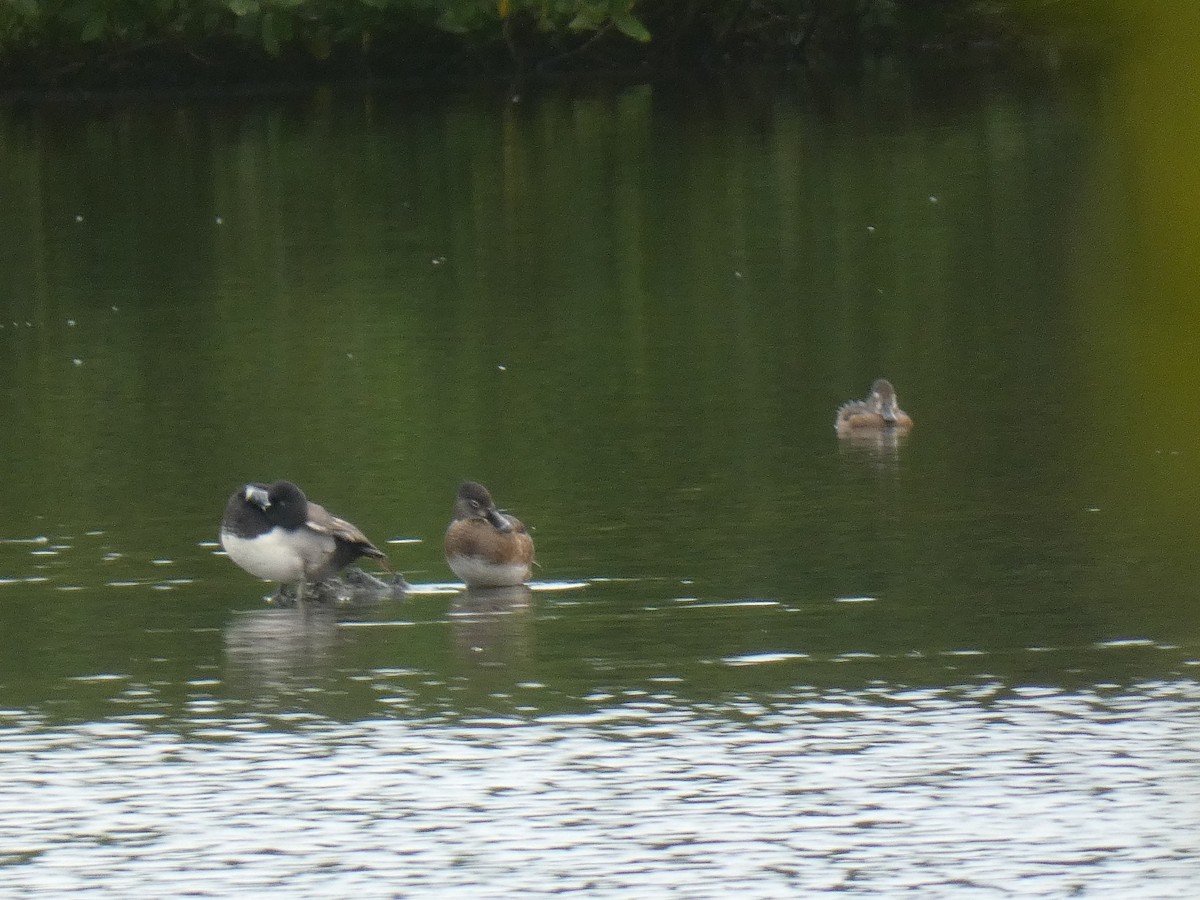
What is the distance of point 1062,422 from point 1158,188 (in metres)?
11.6

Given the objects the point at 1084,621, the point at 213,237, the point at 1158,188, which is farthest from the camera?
the point at 213,237

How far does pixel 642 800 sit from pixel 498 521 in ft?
9.72

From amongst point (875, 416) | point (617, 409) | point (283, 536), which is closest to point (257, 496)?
point (283, 536)

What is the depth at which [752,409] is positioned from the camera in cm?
1426

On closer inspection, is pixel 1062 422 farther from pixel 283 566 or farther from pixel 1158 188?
pixel 1158 188

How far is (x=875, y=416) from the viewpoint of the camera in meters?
13.1

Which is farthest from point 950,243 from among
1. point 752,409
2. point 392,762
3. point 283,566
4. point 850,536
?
point 392,762

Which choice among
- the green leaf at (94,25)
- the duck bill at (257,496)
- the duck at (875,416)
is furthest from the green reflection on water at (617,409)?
the green leaf at (94,25)

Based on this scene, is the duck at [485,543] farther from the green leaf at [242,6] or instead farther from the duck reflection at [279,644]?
the green leaf at [242,6]

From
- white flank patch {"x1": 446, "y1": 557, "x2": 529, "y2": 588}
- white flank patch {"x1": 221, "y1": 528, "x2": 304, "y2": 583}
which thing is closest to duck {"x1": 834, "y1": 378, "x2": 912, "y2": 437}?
white flank patch {"x1": 446, "y1": 557, "x2": 529, "y2": 588}

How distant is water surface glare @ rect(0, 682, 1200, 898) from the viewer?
564 centimetres

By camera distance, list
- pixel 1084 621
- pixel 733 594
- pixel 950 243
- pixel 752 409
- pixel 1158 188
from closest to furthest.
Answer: pixel 1158 188 < pixel 1084 621 < pixel 733 594 < pixel 752 409 < pixel 950 243

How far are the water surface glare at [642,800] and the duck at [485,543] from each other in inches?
75.2

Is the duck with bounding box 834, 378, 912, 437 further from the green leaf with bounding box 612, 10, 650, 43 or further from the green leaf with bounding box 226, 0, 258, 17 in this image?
the green leaf with bounding box 226, 0, 258, 17
